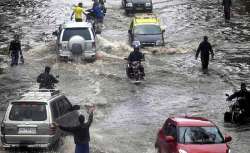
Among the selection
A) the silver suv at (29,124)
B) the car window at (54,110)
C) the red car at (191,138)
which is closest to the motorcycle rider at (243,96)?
the red car at (191,138)

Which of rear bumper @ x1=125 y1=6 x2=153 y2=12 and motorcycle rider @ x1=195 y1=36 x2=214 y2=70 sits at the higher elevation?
rear bumper @ x1=125 y1=6 x2=153 y2=12

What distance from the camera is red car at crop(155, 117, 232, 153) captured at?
15000 mm

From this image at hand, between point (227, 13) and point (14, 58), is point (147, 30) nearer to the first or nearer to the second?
point (14, 58)

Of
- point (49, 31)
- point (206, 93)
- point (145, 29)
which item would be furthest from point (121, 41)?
point (206, 93)

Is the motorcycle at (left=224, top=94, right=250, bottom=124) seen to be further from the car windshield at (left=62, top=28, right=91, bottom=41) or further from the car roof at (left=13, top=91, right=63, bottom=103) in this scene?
the car windshield at (left=62, top=28, right=91, bottom=41)

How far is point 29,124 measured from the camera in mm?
16656

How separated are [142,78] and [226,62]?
608 cm

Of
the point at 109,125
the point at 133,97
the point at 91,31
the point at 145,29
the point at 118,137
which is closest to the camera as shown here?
the point at 118,137

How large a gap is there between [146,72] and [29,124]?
14.2 m

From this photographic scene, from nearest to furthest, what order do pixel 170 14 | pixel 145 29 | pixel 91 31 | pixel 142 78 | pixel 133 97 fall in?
pixel 133 97 < pixel 142 78 < pixel 91 31 < pixel 145 29 < pixel 170 14

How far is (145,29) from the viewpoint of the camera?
36.8 meters

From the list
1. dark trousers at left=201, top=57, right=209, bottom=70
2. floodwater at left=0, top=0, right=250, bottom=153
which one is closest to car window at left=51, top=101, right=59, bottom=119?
floodwater at left=0, top=0, right=250, bottom=153

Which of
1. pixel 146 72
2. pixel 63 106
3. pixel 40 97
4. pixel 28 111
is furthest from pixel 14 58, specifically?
pixel 28 111

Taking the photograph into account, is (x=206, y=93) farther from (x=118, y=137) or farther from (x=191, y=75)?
(x=118, y=137)
